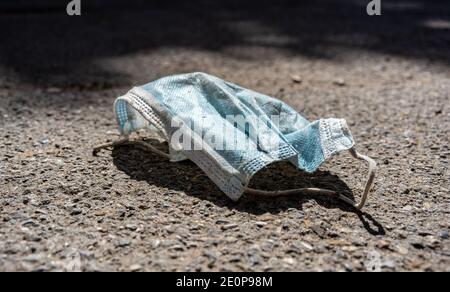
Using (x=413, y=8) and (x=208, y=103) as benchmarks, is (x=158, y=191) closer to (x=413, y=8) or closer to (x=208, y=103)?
(x=208, y=103)

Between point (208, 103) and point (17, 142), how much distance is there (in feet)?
2.40

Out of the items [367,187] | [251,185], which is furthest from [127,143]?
[367,187]

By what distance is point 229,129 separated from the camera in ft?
4.70

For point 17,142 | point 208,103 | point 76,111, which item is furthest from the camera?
point 76,111

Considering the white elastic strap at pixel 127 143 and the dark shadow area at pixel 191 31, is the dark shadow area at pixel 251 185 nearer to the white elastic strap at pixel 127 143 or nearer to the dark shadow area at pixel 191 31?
the white elastic strap at pixel 127 143

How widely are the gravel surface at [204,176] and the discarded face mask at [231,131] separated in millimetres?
76

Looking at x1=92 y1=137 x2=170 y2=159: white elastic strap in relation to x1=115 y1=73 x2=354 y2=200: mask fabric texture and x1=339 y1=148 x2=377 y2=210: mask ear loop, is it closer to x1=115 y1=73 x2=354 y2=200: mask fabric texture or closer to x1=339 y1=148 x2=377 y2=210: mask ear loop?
x1=115 y1=73 x2=354 y2=200: mask fabric texture

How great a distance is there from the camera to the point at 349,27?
381cm

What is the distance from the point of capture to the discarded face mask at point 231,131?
136 centimetres

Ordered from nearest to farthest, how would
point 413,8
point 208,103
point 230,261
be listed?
point 230,261 → point 208,103 → point 413,8

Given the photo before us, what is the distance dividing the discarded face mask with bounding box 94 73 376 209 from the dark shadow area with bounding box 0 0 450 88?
3.38 feet

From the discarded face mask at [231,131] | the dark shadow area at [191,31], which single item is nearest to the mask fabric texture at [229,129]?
the discarded face mask at [231,131]

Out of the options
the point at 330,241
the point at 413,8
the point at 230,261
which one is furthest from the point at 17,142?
the point at 413,8

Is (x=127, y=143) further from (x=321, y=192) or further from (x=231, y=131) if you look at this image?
(x=321, y=192)
